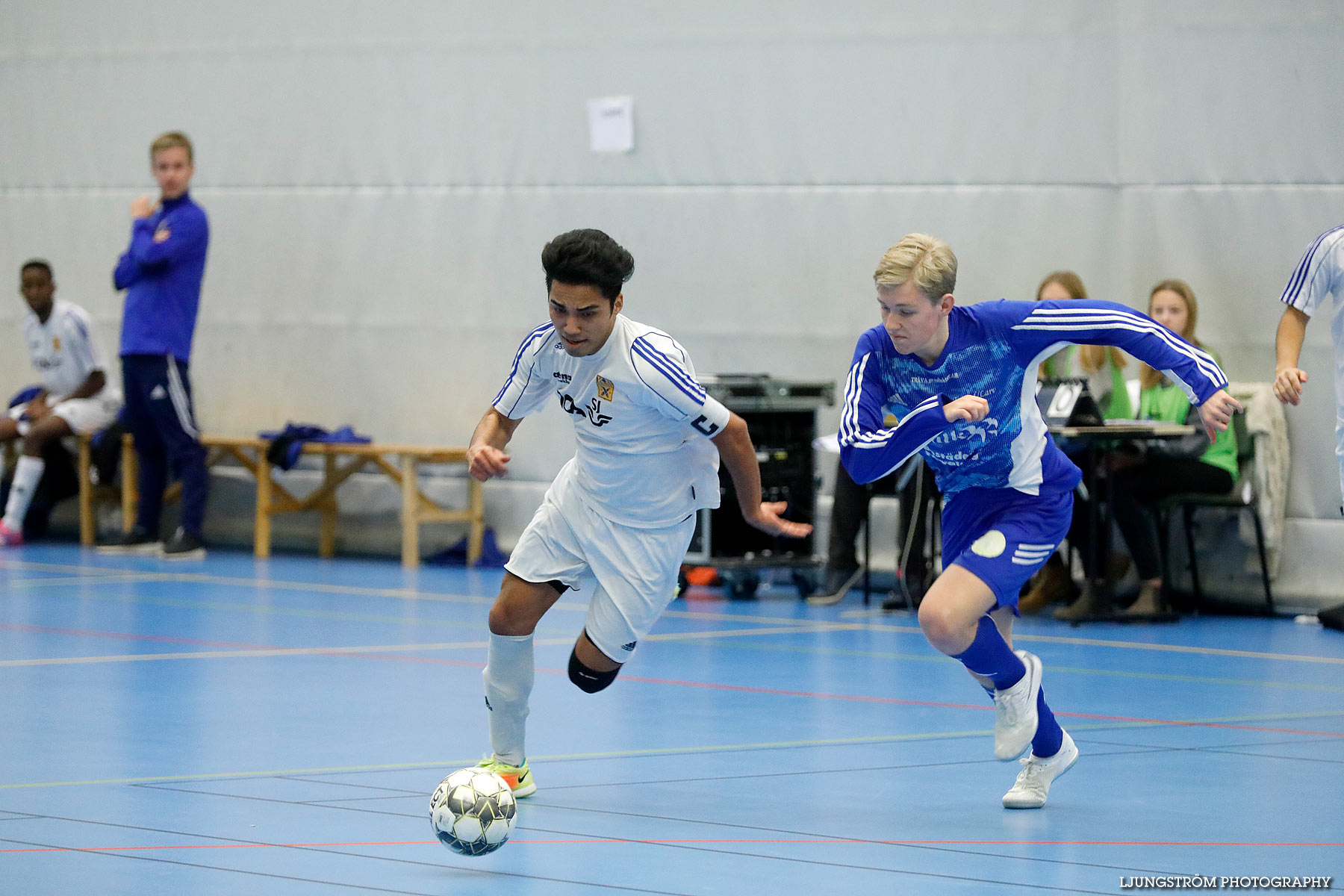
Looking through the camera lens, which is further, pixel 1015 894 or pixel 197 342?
pixel 197 342

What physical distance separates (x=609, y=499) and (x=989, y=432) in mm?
1120

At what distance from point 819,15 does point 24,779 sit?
7700mm

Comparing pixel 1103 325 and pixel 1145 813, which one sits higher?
pixel 1103 325

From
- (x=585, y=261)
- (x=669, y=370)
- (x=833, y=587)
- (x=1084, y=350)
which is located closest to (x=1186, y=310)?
(x=1084, y=350)

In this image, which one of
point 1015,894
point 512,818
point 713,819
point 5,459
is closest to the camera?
point 1015,894

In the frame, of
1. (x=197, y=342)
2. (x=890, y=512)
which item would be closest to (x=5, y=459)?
(x=197, y=342)

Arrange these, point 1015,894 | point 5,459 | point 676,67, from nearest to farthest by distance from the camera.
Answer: point 1015,894, point 676,67, point 5,459

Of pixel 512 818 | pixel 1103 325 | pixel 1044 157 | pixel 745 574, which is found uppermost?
pixel 1044 157

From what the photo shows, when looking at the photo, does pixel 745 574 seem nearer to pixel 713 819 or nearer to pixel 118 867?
pixel 713 819

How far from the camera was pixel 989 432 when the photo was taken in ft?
17.0

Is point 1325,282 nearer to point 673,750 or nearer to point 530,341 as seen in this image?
point 673,750

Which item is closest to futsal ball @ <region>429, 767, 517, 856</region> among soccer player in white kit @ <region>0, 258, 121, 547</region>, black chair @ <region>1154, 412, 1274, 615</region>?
black chair @ <region>1154, 412, 1274, 615</region>

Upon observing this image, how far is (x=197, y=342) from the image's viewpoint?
13.9 metres

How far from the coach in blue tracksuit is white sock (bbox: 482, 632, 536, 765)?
24.8 feet
